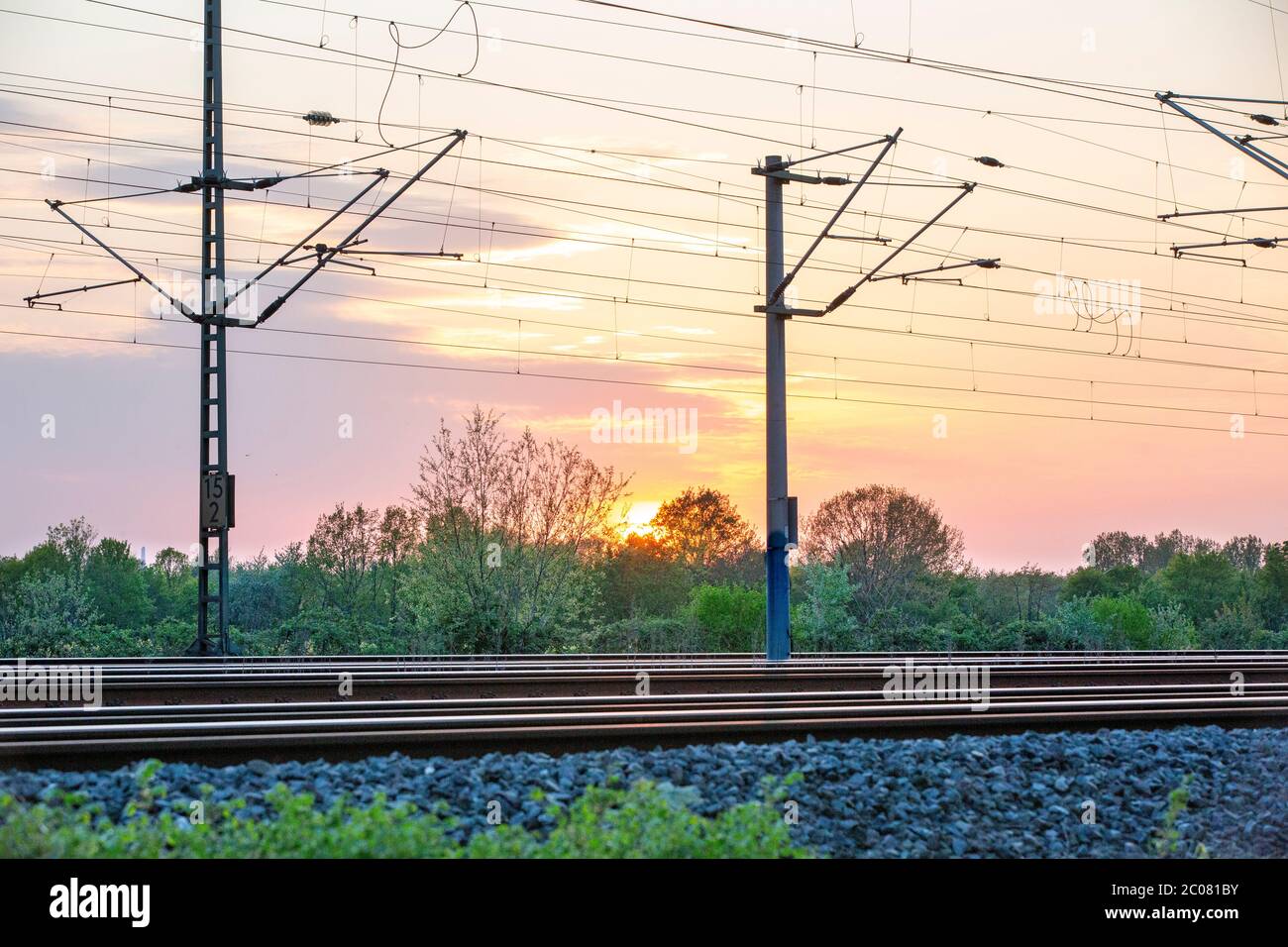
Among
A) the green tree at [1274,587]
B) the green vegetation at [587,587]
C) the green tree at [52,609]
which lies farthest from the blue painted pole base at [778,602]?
the green tree at [1274,587]

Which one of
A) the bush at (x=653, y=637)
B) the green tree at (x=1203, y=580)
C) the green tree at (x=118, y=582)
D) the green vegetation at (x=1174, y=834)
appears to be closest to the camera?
the green vegetation at (x=1174, y=834)

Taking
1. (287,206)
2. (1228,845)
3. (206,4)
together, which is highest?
(206,4)

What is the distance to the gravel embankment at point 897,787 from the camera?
9180 millimetres

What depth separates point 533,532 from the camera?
31.5 m

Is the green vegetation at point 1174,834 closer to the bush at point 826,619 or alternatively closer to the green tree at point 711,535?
the bush at point 826,619

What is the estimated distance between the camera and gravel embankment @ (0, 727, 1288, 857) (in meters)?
9.18

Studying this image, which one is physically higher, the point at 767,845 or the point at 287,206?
the point at 287,206

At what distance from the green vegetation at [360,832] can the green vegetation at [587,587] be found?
20.3m

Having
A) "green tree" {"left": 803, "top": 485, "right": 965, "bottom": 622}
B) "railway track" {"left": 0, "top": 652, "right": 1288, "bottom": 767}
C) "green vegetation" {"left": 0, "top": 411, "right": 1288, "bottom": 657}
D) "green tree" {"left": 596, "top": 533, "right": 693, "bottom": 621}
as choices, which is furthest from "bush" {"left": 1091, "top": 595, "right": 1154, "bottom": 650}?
"railway track" {"left": 0, "top": 652, "right": 1288, "bottom": 767}

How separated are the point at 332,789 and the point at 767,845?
306cm

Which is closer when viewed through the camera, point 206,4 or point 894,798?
point 894,798
